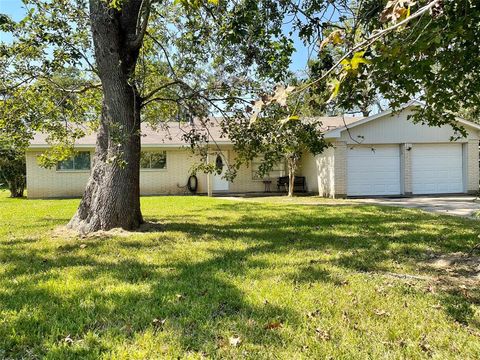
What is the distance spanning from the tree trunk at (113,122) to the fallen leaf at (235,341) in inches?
205

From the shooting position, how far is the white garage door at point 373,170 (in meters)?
16.8

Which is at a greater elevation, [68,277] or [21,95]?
[21,95]

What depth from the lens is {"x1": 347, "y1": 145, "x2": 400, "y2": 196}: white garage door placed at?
55.2 ft

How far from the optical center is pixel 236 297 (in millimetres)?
3961

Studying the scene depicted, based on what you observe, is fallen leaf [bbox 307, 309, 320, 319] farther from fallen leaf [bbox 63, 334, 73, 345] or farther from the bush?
the bush

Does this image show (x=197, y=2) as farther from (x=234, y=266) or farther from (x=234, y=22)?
(x=234, y=266)

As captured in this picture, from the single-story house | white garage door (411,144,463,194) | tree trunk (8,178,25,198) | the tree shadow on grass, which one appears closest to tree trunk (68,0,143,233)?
the tree shadow on grass

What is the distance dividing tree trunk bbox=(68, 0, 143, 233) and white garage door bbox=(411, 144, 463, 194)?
44.8 ft

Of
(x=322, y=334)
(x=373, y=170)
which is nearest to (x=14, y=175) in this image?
(x=373, y=170)

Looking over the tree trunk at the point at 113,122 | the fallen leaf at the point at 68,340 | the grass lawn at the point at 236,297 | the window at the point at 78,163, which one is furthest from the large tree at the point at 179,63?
the window at the point at 78,163

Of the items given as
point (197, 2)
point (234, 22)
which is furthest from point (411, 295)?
A: point (234, 22)

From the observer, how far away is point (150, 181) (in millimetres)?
19594

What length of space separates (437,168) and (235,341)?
56.4 feet

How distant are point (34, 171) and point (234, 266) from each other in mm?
16571
